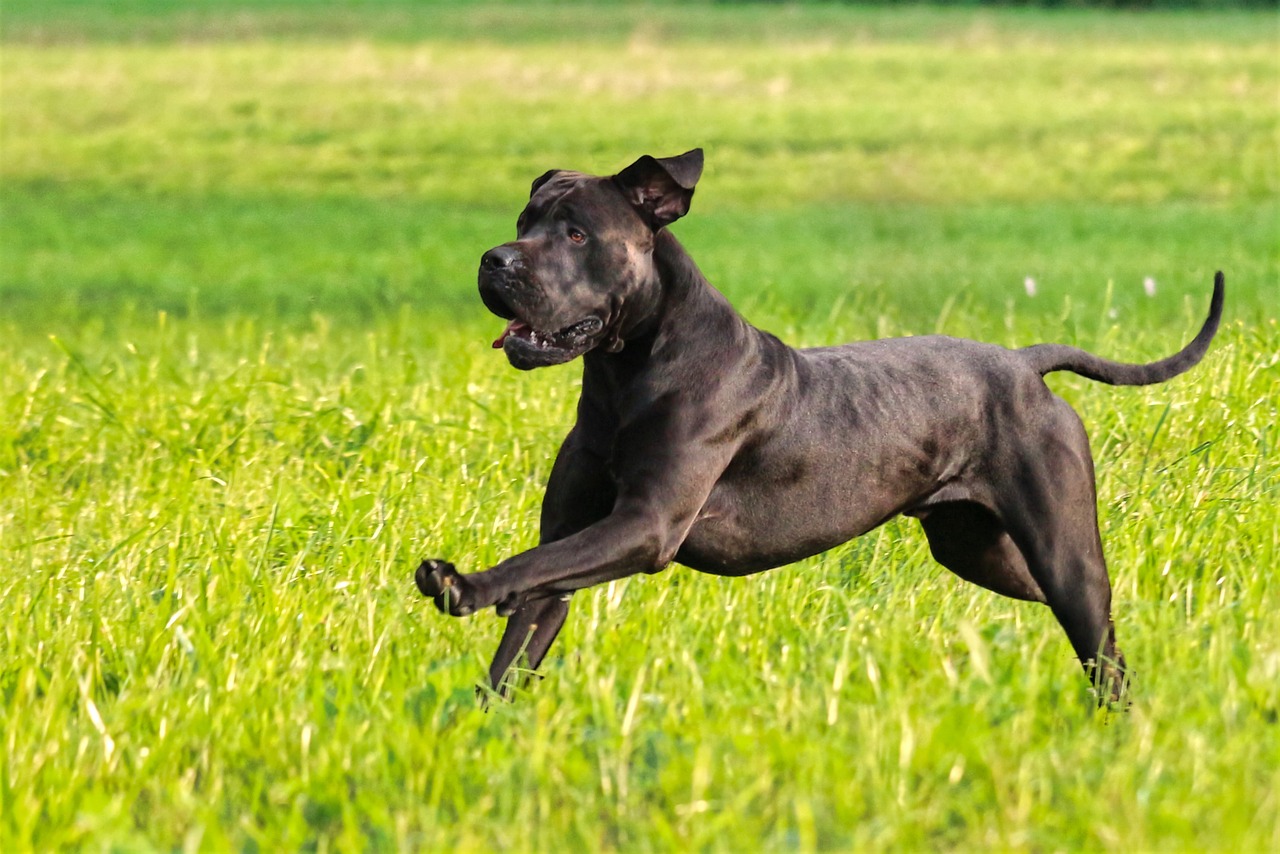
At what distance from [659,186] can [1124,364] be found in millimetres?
1690

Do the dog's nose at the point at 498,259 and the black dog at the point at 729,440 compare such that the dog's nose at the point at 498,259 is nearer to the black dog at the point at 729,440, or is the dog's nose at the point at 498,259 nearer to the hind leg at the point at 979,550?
the black dog at the point at 729,440

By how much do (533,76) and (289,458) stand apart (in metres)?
27.7

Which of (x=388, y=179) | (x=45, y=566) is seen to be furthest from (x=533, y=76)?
(x=45, y=566)

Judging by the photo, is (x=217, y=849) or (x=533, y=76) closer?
(x=217, y=849)

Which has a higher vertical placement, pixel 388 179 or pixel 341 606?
Answer: pixel 341 606

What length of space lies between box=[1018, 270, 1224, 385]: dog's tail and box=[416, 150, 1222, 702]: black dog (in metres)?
0.01

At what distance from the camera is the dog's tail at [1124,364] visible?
559 cm

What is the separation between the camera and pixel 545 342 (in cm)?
462

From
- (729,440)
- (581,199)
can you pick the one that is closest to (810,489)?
(729,440)

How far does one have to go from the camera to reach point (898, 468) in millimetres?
5133

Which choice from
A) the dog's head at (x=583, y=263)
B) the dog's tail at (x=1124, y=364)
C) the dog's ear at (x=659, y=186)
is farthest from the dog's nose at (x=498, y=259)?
the dog's tail at (x=1124, y=364)

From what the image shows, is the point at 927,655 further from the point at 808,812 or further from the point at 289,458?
the point at 289,458

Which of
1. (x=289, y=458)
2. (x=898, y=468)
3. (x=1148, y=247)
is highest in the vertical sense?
(x=898, y=468)

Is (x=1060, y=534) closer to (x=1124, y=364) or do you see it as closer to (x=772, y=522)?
(x=1124, y=364)
